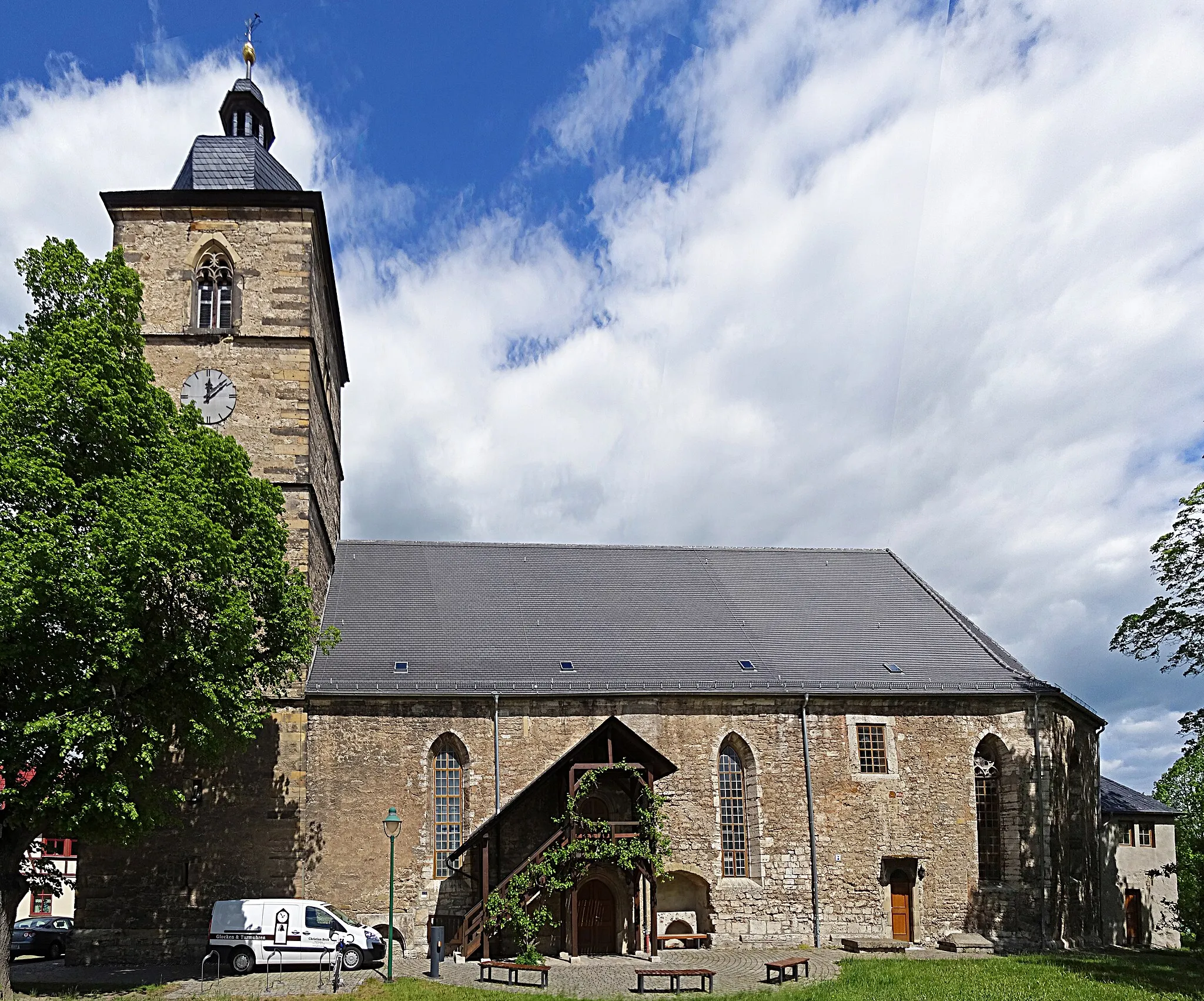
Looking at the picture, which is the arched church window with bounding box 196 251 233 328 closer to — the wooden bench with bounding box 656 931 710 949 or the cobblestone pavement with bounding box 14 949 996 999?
the cobblestone pavement with bounding box 14 949 996 999

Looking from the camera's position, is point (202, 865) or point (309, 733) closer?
point (202, 865)

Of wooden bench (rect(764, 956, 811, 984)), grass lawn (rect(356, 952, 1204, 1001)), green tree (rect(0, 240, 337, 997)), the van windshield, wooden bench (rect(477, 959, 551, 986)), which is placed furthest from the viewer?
the van windshield

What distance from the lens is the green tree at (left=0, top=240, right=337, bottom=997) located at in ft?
48.4

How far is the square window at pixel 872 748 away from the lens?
22781 millimetres

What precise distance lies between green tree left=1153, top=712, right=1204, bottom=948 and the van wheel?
19.7 meters

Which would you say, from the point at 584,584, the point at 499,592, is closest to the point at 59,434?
the point at 499,592

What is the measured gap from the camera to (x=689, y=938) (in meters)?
20.4

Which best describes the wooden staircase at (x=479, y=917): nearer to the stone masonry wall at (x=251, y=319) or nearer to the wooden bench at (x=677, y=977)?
the wooden bench at (x=677, y=977)

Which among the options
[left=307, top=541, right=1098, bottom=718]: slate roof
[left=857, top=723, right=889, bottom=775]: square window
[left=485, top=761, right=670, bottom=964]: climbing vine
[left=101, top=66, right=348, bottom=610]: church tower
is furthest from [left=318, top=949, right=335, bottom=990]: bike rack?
[left=857, top=723, right=889, bottom=775]: square window

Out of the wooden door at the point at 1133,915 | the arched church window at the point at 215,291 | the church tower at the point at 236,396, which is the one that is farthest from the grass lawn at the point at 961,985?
the arched church window at the point at 215,291

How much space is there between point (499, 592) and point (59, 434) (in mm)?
11918

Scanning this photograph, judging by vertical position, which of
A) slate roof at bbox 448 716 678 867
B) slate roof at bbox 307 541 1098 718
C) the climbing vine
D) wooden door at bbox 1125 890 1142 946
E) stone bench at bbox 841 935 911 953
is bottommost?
wooden door at bbox 1125 890 1142 946

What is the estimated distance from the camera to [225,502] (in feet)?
56.5

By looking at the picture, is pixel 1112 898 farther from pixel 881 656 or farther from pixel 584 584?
pixel 584 584
